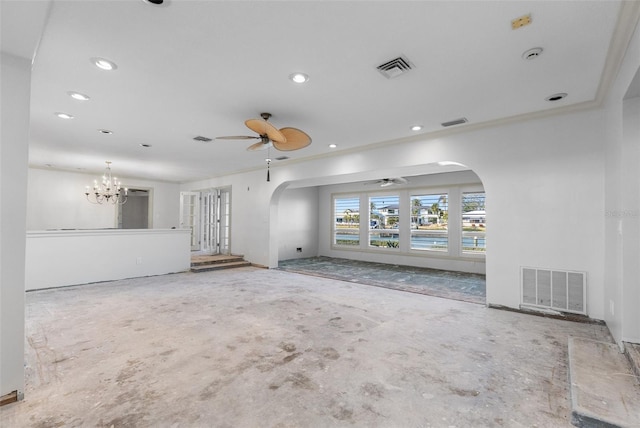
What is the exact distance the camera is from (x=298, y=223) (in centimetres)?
966

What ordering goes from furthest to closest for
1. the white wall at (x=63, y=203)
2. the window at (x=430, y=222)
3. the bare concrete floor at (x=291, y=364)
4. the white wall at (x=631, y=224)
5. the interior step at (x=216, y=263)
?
the white wall at (x=63, y=203) < the window at (x=430, y=222) < the interior step at (x=216, y=263) < the white wall at (x=631, y=224) < the bare concrete floor at (x=291, y=364)

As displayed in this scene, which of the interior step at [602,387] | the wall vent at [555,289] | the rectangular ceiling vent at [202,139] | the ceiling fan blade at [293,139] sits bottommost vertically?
the interior step at [602,387]

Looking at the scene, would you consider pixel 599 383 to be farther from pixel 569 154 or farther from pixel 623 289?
pixel 569 154

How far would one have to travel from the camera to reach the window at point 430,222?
25.0 feet

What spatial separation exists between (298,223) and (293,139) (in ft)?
19.9

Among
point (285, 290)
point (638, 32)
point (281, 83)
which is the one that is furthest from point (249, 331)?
point (638, 32)

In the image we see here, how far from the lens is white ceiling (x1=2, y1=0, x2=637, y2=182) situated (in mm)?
1968

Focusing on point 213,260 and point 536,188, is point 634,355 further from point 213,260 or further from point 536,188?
point 213,260

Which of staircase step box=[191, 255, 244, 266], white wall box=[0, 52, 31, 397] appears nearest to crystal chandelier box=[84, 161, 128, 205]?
staircase step box=[191, 255, 244, 266]

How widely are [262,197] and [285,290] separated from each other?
3.21 metres

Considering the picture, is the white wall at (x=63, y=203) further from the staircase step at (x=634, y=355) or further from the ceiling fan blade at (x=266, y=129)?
the staircase step at (x=634, y=355)

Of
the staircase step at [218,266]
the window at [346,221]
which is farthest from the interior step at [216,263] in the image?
the window at [346,221]

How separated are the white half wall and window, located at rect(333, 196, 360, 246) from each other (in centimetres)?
476

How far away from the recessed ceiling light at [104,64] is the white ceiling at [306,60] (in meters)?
0.07
